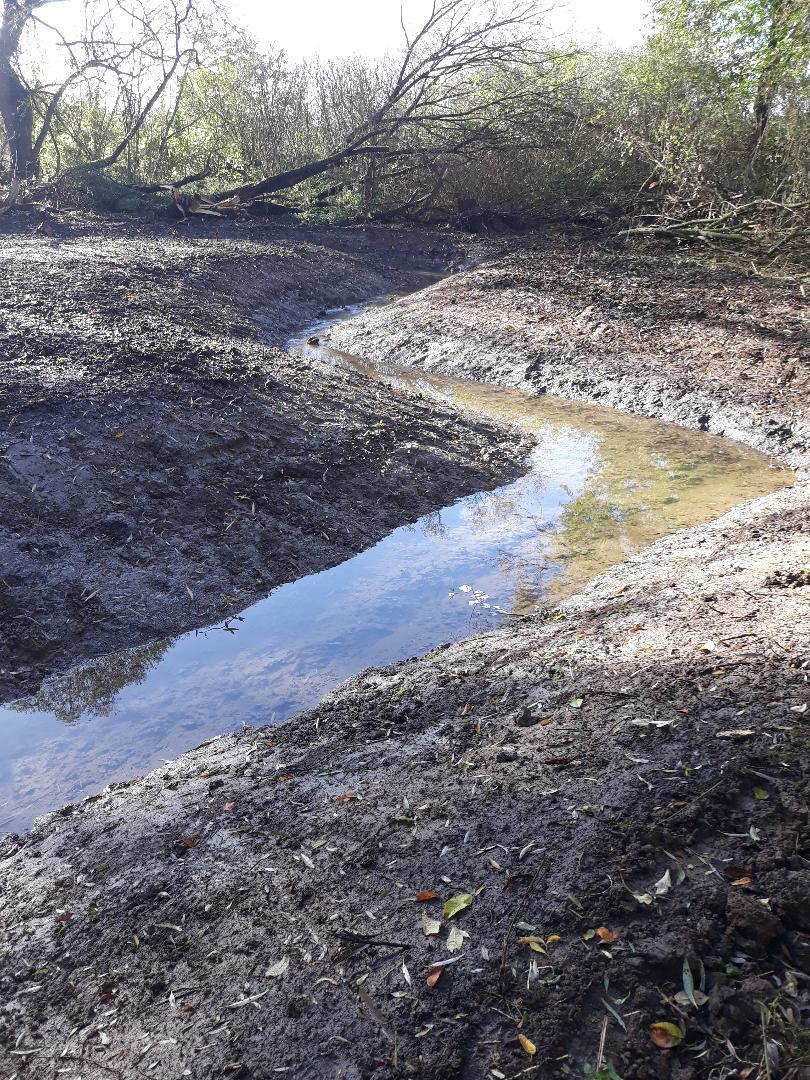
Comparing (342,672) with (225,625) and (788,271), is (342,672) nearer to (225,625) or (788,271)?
(225,625)

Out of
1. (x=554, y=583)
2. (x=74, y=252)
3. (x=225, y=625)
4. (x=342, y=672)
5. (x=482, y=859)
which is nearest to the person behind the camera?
(x=482, y=859)

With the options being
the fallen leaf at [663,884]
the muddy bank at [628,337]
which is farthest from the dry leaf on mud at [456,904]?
the muddy bank at [628,337]

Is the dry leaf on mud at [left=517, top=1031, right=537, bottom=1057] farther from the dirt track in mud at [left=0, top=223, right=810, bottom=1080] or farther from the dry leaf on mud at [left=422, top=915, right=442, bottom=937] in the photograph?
the dry leaf on mud at [left=422, top=915, right=442, bottom=937]

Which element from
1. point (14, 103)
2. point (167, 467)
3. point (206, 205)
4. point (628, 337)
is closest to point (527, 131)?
point (206, 205)

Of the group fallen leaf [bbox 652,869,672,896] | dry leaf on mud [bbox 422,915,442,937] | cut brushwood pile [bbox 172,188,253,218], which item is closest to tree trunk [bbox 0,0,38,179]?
cut brushwood pile [bbox 172,188,253,218]

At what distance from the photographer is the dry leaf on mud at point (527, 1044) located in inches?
78.8

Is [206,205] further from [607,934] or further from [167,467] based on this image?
[607,934]

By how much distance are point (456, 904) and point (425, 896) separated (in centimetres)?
11

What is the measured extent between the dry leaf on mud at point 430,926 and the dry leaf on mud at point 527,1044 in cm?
39

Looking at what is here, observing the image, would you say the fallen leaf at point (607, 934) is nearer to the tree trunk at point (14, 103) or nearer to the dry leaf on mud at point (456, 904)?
the dry leaf on mud at point (456, 904)

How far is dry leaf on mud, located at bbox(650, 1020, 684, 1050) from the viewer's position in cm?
196

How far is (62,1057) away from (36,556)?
345 cm

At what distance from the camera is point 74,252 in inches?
513

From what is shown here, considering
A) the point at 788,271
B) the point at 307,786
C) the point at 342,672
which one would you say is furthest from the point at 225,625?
the point at 788,271
